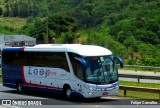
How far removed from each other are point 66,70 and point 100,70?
1952mm

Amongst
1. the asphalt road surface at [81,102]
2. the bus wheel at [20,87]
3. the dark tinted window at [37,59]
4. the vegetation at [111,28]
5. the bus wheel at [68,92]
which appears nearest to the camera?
the asphalt road surface at [81,102]

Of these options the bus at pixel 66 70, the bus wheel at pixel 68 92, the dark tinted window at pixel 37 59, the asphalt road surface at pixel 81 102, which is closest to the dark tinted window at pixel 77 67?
the bus at pixel 66 70

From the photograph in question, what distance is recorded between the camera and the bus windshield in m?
19.1

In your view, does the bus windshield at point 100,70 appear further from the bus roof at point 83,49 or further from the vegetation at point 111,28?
the vegetation at point 111,28

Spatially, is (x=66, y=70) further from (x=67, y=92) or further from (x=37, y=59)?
(x=37, y=59)

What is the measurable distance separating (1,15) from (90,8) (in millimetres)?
48056

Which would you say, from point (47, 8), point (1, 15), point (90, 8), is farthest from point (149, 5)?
point (1, 15)

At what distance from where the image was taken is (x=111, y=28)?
109m

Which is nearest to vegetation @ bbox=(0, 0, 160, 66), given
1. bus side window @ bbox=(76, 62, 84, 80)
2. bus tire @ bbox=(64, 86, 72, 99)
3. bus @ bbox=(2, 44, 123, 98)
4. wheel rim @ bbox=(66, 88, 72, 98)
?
bus @ bbox=(2, 44, 123, 98)

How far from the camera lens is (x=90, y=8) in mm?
167000

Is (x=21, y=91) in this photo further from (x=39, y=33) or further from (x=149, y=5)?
(x=149, y=5)

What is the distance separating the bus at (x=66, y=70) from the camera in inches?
752

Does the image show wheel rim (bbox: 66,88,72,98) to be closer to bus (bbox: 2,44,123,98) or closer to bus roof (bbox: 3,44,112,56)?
bus (bbox: 2,44,123,98)

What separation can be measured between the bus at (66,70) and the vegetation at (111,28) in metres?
32.7
